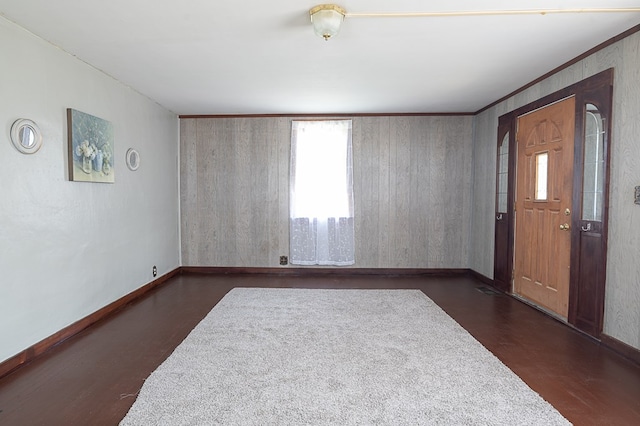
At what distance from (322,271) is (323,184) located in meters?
1.33

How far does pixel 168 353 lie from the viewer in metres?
2.61

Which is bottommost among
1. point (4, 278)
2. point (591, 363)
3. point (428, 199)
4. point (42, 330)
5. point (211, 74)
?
point (591, 363)

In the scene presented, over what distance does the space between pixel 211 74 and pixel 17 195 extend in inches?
76.0

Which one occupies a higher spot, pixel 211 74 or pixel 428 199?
pixel 211 74

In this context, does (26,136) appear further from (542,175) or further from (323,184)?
(542,175)

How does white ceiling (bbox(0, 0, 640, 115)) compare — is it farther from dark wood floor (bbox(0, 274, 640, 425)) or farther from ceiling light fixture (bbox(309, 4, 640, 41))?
dark wood floor (bbox(0, 274, 640, 425))

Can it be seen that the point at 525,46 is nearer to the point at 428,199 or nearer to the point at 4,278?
the point at 428,199

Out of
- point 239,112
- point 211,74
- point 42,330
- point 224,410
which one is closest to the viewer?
point 224,410

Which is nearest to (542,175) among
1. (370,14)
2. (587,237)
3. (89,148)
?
(587,237)

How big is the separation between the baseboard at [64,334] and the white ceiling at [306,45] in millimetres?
2304

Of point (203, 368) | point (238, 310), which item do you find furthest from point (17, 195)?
point (238, 310)

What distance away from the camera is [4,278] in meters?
2.32

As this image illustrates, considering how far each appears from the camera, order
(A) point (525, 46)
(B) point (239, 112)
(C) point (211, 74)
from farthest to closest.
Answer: (B) point (239, 112), (C) point (211, 74), (A) point (525, 46)

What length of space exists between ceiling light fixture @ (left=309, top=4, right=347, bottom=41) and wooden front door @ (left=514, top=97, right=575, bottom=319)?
2338mm
